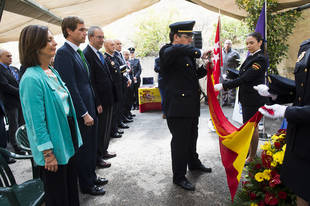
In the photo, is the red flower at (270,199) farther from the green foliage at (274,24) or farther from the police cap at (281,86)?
the green foliage at (274,24)

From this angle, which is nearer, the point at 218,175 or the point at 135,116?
Answer: the point at 218,175

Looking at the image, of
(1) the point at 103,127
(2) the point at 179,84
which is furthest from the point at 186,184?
(1) the point at 103,127

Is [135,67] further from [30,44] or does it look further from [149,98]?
[30,44]

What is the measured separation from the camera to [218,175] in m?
2.73

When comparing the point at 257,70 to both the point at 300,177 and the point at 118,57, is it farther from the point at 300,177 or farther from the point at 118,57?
the point at 118,57

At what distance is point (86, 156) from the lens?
7.59 feet

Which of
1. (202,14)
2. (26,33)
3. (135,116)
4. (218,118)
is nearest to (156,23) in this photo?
(202,14)

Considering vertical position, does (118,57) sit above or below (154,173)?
above

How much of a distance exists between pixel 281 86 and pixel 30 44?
5.43 feet

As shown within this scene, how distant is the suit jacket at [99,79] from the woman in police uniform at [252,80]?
1377 millimetres

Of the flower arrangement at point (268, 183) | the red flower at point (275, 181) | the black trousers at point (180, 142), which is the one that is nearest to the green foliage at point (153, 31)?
the black trousers at point (180, 142)

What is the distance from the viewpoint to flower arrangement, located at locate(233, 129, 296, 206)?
1.62 meters

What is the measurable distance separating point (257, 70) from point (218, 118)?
0.73 metres

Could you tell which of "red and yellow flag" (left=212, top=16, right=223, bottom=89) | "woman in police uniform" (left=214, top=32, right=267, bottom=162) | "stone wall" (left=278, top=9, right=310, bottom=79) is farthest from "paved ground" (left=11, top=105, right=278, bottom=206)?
"stone wall" (left=278, top=9, right=310, bottom=79)
